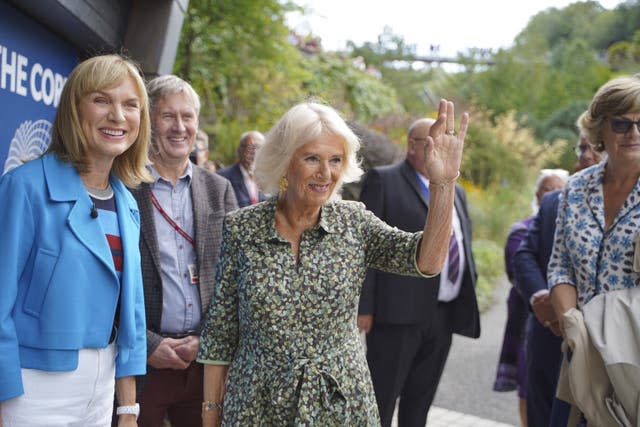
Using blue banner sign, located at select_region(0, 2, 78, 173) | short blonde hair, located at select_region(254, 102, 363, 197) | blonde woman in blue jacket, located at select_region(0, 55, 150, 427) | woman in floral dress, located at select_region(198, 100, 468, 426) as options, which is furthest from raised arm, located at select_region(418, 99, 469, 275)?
blue banner sign, located at select_region(0, 2, 78, 173)

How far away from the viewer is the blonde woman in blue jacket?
1.86 meters

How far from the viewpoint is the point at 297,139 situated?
7.54 feet

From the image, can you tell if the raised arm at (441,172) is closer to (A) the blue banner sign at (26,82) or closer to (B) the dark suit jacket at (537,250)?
(B) the dark suit jacket at (537,250)

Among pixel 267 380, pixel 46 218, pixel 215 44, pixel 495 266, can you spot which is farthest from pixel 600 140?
pixel 495 266

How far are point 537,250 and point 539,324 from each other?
426 millimetres

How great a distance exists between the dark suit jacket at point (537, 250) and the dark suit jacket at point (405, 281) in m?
0.51

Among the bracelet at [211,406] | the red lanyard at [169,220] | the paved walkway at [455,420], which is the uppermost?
the red lanyard at [169,220]

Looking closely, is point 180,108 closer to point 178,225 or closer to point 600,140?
point 178,225

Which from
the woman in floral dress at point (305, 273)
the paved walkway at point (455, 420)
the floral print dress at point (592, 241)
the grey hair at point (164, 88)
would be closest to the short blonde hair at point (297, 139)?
the woman in floral dress at point (305, 273)

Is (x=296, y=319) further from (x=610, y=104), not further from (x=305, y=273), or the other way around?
(x=610, y=104)

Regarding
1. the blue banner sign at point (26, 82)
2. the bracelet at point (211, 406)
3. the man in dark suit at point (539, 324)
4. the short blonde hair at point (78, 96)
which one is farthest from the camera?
the man in dark suit at point (539, 324)

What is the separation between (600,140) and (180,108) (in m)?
1.89

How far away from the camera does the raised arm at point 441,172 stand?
7.05 ft

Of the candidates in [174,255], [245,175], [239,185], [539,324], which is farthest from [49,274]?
[245,175]
